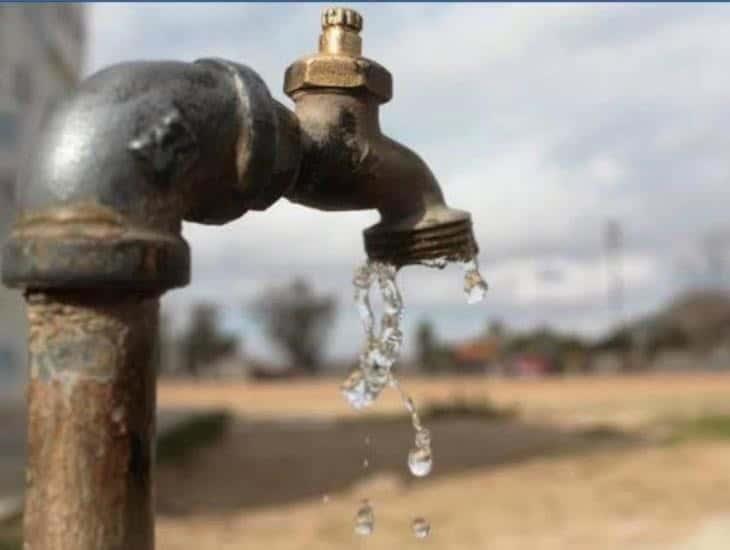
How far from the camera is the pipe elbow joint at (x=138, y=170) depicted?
101cm

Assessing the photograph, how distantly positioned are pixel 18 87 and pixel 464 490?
11.3m

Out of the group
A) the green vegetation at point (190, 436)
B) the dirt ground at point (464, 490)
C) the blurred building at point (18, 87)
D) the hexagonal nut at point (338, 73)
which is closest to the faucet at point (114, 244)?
the hexagonal nut at point (338, 73)

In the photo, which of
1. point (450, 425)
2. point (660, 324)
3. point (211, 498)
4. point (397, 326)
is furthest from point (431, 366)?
point (397, 326)

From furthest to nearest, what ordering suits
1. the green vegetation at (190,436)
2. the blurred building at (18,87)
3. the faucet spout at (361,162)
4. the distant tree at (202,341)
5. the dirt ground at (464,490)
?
the distant tree at (202,341)
the blurred building at (18,87)
the green vegetation at (190,436)
the dirt ground at (464,490)
the faucet spout at (361,162)

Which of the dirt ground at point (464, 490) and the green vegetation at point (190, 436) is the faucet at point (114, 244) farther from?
the green vegetation at point (190, 436)

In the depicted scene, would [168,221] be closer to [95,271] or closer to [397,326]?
[95,271]

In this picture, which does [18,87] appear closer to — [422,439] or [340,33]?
[422,439]

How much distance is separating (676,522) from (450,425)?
7996mm

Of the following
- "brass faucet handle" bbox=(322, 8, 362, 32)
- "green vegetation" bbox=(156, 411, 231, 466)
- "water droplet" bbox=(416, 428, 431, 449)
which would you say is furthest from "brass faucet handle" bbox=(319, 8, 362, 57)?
"green vegetation" bbox=(156, 411, 231, 466)

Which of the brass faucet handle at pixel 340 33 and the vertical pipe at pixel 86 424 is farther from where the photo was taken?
the brass faucet handle at pixel 340 33

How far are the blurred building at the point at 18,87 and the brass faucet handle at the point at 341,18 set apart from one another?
44.0 feet

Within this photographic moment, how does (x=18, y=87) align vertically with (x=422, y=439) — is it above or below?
above

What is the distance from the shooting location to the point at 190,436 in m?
10.6

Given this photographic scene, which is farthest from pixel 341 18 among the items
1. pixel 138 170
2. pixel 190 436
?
pixel 190 436
